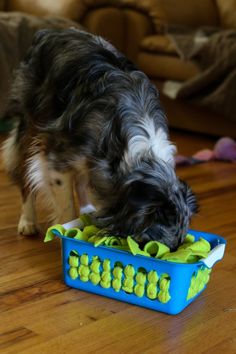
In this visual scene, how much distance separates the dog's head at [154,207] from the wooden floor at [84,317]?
0.83 ft

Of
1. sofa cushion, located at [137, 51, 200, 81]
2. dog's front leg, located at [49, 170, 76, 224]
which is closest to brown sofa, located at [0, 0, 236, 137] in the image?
sofa cushion, located at [137, 51, 200, 81]

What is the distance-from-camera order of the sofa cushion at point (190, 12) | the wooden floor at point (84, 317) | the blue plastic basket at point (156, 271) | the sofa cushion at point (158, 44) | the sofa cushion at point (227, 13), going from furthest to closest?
the sofa cushion at point (227, 13), the sofa cushion at point (190, 12), the sofa cushion at point (158, 44), the blue plastic basket at point (156, 271), the wooden floor at point (84, 317)

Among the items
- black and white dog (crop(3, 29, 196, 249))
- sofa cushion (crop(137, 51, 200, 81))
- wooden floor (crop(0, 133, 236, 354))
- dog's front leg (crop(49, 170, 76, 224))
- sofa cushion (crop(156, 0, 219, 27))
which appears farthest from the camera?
sofa cushion (crop(156, 0, 219, 27))

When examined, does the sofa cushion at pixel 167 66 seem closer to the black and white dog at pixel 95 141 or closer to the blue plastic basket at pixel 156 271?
the black and white dog at pixel 95 141

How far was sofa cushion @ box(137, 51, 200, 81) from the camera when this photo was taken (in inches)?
203

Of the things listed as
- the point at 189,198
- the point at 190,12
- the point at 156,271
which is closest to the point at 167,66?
the point at 190,12

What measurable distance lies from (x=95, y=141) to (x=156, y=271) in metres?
0.59

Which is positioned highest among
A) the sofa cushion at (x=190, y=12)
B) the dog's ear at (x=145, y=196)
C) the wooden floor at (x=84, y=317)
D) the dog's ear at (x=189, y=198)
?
the dog's ear at (x=145, y=196)

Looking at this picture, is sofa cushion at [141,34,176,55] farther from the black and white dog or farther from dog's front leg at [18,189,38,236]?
dog's front leg at [18,189,38,236]

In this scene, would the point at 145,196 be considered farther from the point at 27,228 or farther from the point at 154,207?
the point at 27,228

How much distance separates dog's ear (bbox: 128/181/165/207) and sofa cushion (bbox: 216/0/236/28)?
170 inches

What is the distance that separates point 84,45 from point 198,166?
1864mm

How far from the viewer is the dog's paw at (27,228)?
281 centimetres

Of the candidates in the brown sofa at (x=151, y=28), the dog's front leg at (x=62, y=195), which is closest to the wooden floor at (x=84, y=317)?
the dog's front leg at (x=62, y=195)
